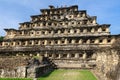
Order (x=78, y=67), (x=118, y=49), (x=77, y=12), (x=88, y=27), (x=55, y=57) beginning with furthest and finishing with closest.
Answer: (x=77, y=12) → (x=88, y=27) → (x=55, y=57) → (x=78, y=67) → (x=118, y=49)

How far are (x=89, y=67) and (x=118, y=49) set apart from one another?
462 inches

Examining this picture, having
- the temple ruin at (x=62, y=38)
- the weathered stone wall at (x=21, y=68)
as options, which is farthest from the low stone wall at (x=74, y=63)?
the weathered stone wall at (x=21, y=68)

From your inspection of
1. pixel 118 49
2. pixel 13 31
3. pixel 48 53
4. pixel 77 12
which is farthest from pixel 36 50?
pixel 118 49

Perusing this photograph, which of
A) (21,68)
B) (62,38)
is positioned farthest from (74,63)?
(21,68)

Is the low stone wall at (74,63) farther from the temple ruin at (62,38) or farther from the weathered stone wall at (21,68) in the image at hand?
the weathered stone wall at (21,68)

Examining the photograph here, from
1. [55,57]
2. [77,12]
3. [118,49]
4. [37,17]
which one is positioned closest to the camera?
[118,49]

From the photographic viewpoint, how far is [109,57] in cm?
2475

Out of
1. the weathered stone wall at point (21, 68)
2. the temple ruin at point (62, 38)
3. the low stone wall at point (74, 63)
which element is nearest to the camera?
the weathered stone wall at point (21, 68)

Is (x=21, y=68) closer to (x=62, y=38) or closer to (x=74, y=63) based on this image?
(x=74, y=63)

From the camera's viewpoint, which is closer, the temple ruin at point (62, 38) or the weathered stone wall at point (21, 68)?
the weathered stone wall at point (21, 68)

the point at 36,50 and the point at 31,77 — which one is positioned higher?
the point at 36,50

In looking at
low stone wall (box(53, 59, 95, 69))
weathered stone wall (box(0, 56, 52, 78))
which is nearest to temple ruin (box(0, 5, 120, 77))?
low stone wall (box(53, 59, 95, 69))

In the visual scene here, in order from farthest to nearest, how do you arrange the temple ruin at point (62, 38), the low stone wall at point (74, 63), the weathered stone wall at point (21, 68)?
1. the temple ruin at point (62, 38)
2. the low stone wall at point (74, 63)
3. the weathered stone wall at point (21, 68)

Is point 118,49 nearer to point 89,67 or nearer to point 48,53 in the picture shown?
point 89,67
